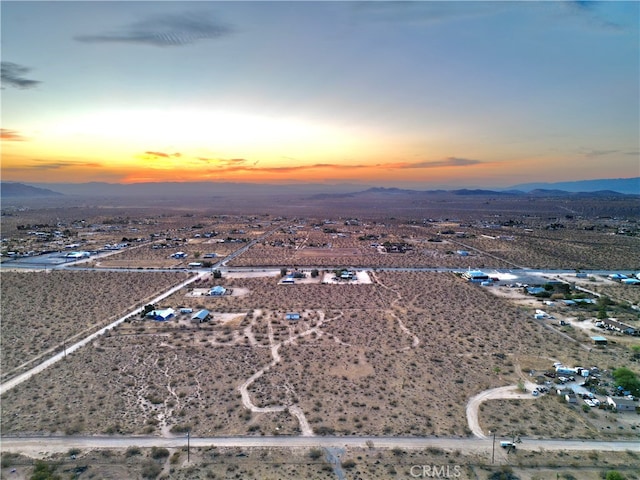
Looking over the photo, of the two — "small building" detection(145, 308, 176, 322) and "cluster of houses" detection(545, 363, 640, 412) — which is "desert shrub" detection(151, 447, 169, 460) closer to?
"small building" detection(145, 308, 176, 322)

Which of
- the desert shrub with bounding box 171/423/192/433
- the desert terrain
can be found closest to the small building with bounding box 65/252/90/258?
the desert terrain

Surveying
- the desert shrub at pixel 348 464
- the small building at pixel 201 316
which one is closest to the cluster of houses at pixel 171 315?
the small building at pixel 201 316

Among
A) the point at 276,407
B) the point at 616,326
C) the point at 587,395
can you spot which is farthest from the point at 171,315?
the point at 616,326

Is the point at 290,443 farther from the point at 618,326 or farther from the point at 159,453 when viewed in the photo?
the point at 618,326

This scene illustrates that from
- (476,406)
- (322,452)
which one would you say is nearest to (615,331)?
(476,406)

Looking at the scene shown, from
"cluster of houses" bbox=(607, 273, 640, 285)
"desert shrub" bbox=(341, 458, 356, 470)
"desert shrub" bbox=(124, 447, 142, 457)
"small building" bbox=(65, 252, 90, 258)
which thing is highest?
"cluster of houses" bbox=(607, 273, 640, 285)

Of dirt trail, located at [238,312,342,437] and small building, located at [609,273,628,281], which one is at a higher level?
small building, located at [609,273,628,281]
